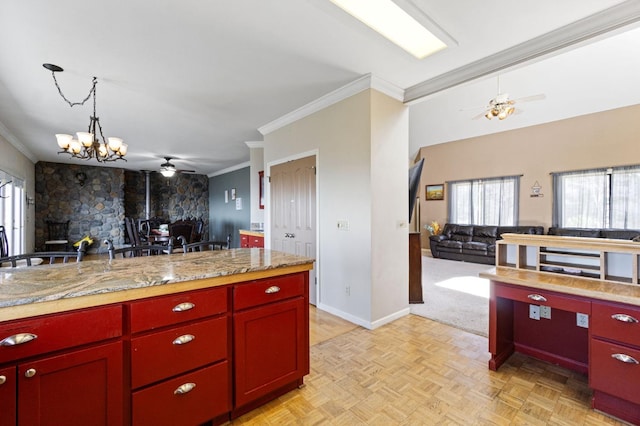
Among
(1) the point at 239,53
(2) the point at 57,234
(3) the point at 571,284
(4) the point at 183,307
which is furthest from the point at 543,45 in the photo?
(2) the point at 57,234

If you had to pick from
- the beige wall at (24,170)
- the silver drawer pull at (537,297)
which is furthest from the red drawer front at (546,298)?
the beige wall at (24,170)

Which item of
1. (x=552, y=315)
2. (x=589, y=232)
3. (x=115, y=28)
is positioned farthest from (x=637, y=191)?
(x=115, y=28)

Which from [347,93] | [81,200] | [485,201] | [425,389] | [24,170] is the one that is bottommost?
[425,389]

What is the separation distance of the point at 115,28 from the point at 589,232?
321 inches

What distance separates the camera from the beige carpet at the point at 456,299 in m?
3.14

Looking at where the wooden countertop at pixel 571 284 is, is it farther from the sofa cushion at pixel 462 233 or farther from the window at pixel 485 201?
the window at pixel 485 201

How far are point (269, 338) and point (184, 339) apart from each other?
51cm

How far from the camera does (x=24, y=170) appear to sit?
612cm

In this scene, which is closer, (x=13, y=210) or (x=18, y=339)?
(x=18, y=339)

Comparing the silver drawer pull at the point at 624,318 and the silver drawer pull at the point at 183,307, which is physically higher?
the silver drawer pull at the point at 183,307

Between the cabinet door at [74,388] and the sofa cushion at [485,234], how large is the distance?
24.5 feet

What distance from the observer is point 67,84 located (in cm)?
302

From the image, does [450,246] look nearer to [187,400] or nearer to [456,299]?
[456,299]

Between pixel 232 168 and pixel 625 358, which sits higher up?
pixel 232 168
